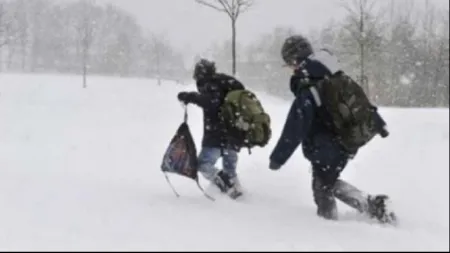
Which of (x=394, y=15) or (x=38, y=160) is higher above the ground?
(x=394, y=15)

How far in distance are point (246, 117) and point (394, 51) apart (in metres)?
11.5

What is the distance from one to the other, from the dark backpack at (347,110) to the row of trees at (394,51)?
64 centimetres

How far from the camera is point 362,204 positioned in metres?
4.64

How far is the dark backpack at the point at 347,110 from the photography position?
14.6ft

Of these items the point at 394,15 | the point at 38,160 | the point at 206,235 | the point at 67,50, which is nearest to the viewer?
Result: the point at 206,235

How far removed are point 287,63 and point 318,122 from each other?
0.58 meters

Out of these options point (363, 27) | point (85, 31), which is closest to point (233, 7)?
point (363, 27)

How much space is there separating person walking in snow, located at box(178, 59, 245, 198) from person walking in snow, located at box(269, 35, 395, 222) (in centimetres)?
111

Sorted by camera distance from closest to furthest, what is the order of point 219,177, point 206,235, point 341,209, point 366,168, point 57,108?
point 206,235
point 341,209
point 219,177
point 366,168
point 57,108

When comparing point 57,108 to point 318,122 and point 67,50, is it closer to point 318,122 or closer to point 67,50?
point 318,122

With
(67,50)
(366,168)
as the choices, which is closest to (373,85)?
(366,168)

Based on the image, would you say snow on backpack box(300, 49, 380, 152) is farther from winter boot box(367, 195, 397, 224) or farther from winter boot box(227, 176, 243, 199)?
winter boot box(227, 176, 243, 199)

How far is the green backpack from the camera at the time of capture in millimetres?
5625

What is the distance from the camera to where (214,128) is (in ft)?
19.2
